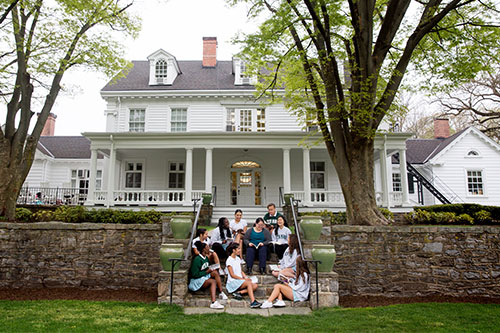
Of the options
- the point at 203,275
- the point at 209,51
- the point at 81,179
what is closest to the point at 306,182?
the point at 203,275

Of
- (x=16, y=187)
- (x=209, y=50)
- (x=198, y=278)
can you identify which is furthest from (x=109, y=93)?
(x=198, y=278)

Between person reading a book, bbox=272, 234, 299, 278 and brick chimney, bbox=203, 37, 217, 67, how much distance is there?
50.8ft

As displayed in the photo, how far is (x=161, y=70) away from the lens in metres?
17.8

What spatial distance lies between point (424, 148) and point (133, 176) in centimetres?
1894

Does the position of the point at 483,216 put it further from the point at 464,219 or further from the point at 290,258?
the point at 290,258

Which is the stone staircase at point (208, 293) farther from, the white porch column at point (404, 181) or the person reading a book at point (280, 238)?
the white porch column at point (404, 181)

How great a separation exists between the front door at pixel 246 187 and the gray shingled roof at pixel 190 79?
4587 mm

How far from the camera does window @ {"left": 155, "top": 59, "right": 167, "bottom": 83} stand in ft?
58.1

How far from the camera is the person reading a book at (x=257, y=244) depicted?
6441 mm

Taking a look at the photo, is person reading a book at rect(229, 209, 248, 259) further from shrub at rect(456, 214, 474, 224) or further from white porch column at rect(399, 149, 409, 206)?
white porch column at rect(399, 149, 409, 206)

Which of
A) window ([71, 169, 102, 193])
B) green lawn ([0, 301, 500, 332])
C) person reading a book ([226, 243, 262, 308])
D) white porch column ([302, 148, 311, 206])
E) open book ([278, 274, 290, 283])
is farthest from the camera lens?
window ([71, 169, 102, 193])

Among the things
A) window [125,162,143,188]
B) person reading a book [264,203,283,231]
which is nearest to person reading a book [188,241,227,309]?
person reading a book [264,203,283,231]

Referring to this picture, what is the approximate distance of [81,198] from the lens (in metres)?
20.2

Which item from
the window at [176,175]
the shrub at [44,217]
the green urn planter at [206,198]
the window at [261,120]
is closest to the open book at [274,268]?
the green urn planter at [206,198]
